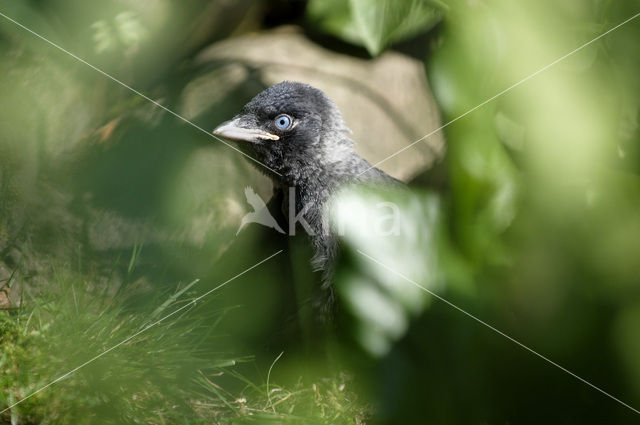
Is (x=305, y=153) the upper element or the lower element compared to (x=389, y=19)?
lower

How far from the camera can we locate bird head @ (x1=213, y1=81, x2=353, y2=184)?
1.50 feet

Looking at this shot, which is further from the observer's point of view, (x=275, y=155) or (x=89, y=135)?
(x=275, y=155)

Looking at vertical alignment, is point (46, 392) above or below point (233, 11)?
below

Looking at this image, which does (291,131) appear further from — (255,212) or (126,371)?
(126,371)

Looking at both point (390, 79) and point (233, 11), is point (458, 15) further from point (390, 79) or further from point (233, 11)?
point (233, 11)

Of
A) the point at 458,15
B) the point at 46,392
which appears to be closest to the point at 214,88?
the point at 458,15

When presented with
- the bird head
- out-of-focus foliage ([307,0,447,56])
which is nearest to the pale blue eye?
the bird head

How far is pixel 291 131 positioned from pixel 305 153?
0.03m

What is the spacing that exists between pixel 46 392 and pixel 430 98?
38cm

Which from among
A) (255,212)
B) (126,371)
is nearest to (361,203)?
(255,212)

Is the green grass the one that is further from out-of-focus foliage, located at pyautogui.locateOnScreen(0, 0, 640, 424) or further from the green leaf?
the green leaf

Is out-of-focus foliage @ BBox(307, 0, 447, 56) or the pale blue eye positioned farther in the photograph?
the pale blue eye

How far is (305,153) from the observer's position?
56 centimetres

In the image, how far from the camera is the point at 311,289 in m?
0.46
